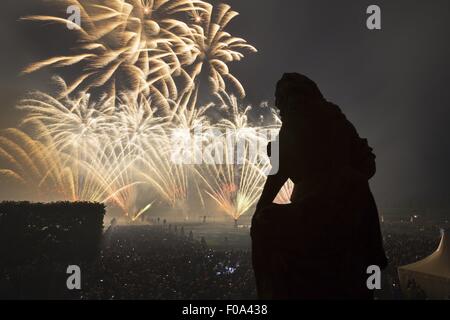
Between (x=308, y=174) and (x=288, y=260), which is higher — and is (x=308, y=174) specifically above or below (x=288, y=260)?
above

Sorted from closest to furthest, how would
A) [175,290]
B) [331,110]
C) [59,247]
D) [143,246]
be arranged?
[331,110], [175,290], [59,247], [143,246]

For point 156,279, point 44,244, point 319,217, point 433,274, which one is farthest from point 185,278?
point 319,217

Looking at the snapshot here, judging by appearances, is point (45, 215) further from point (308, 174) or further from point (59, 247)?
point (308, 174)

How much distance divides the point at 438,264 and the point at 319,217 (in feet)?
49.7

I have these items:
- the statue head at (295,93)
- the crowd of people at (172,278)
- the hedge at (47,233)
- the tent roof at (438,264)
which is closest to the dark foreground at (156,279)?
the crowd of people at (172,278)

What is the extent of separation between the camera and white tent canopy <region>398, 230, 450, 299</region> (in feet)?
47.3

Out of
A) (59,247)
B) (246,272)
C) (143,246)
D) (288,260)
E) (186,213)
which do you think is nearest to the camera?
(288,260)

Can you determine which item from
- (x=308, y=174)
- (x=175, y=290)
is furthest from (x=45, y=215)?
(x=308, y=174)

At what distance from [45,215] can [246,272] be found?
14146 millimetres

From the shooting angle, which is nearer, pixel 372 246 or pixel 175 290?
pixel 372 246

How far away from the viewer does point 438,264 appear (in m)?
15.4

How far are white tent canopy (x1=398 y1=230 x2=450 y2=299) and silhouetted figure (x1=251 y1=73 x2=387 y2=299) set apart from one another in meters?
13.2
